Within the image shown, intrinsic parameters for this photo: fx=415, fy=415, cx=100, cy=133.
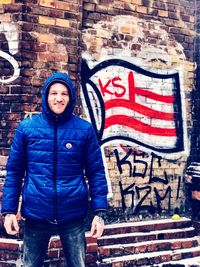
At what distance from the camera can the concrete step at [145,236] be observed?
5.07 meters

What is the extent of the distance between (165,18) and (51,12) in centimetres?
181

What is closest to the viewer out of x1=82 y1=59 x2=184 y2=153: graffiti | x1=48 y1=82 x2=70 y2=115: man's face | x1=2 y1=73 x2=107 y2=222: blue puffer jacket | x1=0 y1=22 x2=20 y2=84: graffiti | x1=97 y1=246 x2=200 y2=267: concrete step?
x1=2 y1=73 x2=107 y2=222: blue puffer jacket

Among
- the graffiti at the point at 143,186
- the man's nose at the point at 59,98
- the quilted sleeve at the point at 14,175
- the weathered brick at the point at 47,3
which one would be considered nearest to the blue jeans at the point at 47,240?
the quilted sleeve at the point at 14,175

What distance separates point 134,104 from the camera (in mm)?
5438

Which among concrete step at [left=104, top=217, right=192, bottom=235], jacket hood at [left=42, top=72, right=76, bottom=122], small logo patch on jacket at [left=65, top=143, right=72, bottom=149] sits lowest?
concrete step at [left=104, top=217, right=192, bottom=235]

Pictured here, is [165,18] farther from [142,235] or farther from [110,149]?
[142,235]

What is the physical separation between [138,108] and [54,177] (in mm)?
2444

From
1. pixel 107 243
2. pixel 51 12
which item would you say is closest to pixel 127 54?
pixel 51 12

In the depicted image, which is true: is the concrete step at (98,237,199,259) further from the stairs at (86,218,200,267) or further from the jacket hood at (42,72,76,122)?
the jacket hood at (42,72,76,122)

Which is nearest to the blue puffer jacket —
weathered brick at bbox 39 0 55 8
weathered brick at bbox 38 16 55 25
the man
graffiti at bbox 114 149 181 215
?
the man

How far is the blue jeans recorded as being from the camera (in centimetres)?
334

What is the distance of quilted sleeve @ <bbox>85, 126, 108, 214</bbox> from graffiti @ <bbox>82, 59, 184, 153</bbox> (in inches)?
67.0

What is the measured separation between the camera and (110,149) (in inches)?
208

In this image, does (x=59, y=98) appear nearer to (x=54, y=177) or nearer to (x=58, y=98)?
(x=58, y=98)
